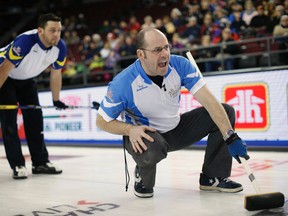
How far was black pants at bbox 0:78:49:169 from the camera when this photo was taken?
14.3 feet

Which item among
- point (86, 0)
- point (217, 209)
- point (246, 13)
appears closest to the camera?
point (217, 209)

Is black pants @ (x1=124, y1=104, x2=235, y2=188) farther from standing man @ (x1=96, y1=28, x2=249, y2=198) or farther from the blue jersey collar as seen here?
the blue jersey collar

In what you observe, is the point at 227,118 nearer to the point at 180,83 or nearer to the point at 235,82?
the point at 180,83

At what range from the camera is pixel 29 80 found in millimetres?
4512

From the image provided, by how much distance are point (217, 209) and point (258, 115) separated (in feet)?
10.8

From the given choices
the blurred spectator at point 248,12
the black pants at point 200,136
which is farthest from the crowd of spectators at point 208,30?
the black pants at point 200,136

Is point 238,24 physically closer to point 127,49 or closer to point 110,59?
point 127,49

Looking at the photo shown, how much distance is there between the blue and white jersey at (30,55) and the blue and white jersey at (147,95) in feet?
4.63

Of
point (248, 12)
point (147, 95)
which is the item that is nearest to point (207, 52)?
point (248, 12)

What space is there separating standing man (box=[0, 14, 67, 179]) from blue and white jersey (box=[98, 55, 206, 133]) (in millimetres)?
1412

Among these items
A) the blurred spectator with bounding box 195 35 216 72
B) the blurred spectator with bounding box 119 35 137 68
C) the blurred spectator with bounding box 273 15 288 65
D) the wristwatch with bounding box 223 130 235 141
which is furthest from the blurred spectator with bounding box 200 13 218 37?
the wristwatch with bounding box 223 130 235 141

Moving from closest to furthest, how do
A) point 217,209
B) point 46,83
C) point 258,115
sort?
point 217,209 < point 258,115 < point 46,83

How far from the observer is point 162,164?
16.2ft

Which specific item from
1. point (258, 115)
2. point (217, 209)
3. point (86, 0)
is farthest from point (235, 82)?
point (86, 0)
